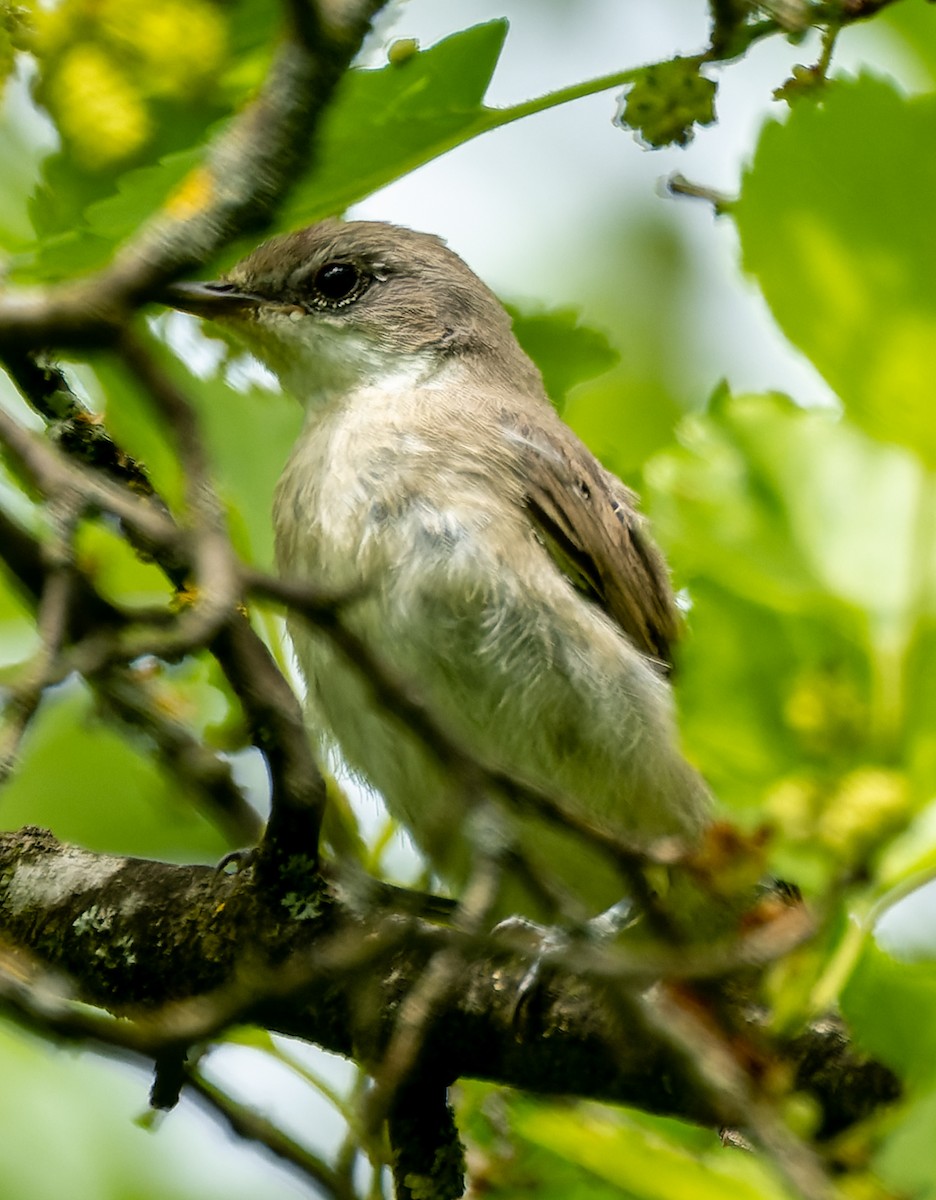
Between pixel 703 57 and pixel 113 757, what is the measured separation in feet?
8.46

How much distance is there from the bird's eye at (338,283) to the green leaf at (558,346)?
133 cm

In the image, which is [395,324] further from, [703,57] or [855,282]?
[855,282]

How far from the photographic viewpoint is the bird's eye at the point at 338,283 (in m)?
5.09

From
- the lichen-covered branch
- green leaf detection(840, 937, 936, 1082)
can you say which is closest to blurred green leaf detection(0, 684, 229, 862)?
the lichen-covered branch

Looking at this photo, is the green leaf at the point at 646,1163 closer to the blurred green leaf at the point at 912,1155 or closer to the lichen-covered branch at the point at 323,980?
the blurred green leaf at the point at 912,1155

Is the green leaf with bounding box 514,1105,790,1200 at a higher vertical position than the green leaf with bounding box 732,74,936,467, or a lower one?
lower

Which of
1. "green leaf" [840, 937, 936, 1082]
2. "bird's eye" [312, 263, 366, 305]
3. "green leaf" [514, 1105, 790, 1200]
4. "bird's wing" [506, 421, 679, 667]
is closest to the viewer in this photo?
"green leaf" [514, 1105, 790, 1200]

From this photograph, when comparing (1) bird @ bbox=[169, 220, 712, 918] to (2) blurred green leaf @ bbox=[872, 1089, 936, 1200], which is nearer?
(2) blurred green leaf @ bbox=[872, 1089, 936, 1200]

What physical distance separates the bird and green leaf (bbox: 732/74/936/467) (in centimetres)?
203

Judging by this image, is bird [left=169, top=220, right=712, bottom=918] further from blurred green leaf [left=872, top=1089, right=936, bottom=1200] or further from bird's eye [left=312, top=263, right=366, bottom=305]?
blurred green leaf [left=872, top=1089, right=936, bottom=1200]

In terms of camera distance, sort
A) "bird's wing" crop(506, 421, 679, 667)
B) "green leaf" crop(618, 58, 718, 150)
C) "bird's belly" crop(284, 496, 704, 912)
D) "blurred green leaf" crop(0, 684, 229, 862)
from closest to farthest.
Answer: "green leaf" crop(618, 58, 718, 150) → "bird's belly" crop(284, 496, 704, 912) → "blurred green leaf" crop(0, 684, 229, 862) → "bird's wing" crop(506, 421, 679, 667)

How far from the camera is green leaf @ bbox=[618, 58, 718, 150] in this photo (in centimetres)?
244

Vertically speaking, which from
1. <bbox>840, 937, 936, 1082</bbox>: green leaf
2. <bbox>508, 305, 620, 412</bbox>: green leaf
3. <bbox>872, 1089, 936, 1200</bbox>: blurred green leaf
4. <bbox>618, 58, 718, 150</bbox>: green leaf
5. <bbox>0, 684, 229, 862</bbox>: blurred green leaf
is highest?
<bbox>618, 58, 718, 150</bbox>: green leaf

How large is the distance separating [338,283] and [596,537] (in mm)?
1321
